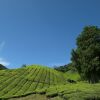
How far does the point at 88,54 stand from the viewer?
217 ft

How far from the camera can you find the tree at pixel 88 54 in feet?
212

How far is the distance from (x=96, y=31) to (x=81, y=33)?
4.01 meters

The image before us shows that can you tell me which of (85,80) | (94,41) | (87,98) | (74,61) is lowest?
(87,98)

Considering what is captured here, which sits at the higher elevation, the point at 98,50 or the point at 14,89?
the point at 98,50

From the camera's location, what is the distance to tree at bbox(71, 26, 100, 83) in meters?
64.7

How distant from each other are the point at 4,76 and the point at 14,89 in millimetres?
19626

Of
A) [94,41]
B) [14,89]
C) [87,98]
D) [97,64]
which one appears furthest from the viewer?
[94,41]

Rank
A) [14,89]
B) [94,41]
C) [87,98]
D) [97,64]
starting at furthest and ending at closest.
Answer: [94,41], [97,64], [14,89], [87,98]

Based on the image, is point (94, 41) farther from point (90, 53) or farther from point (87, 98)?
point (87, 98)

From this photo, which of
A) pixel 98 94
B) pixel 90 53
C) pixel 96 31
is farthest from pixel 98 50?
pixel 98 94


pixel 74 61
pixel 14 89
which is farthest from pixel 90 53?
pixel 14 89

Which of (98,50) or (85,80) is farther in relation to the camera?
(85,80)

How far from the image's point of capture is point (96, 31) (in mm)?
70750

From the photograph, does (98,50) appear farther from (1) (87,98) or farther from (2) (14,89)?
(1) (87,98)
